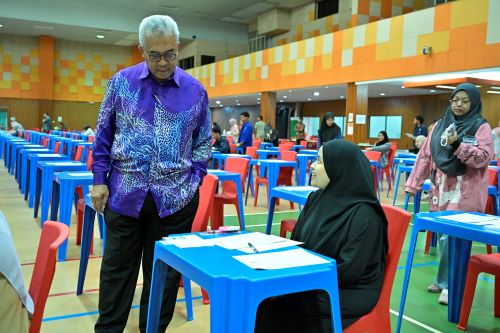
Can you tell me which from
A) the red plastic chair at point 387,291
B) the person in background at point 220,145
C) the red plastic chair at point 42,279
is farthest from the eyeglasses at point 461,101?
the person in background at point 220,145

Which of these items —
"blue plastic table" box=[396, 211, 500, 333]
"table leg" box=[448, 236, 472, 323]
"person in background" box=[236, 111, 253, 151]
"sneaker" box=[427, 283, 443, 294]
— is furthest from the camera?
"person in background" box=[236, 111, 253, 151]

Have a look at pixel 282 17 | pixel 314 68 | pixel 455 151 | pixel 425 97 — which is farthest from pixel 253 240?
pixel 282 17

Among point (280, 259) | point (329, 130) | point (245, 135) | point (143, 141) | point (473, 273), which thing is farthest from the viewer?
point (245, 135)

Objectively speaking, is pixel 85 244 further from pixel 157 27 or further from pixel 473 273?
pixel 473 273

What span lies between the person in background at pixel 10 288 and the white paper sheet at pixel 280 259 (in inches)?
24.8

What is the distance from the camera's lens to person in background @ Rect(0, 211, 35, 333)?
44.5 inches

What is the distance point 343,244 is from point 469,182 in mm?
1663

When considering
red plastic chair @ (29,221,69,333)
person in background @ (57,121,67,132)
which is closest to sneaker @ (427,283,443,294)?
red plastic chair @ (29,221,69,333)

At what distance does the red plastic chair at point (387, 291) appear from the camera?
5.87ft

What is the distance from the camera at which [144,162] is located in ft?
6.45

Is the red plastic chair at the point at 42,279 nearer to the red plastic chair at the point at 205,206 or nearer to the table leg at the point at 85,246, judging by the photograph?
the red plastic chair at the point at 205,206

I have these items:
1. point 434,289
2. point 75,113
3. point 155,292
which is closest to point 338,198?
point 155,292

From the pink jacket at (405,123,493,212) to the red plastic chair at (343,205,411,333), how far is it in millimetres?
1213

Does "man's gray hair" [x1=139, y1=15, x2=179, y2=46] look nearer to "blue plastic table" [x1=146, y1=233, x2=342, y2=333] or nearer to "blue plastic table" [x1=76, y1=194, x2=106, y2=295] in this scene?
"blue plastic table" [x1=146, y1=233, x2=342, y2=333]
